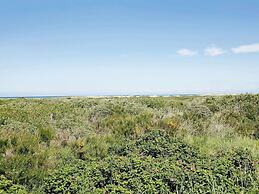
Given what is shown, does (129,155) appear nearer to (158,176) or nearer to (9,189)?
(158,176)

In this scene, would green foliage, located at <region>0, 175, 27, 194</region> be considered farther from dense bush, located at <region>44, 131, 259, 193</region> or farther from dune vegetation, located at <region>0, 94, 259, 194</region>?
dense bush, located at <region>44, 131, 259, 193</region>

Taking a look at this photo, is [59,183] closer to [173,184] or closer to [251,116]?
[173,184]

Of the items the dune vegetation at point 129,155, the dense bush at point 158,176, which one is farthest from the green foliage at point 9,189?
the dense bush at point 158,176

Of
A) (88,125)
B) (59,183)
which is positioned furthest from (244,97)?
(59,183)

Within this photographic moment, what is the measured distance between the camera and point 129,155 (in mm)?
7348

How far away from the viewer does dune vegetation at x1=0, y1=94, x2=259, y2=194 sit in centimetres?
565

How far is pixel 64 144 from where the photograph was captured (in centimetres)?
988

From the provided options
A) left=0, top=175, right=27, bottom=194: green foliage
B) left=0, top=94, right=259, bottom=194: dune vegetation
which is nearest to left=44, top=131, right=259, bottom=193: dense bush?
left=0, top=94, right=259, bottom=194: dune vegetation

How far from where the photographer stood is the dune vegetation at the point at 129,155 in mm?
5652

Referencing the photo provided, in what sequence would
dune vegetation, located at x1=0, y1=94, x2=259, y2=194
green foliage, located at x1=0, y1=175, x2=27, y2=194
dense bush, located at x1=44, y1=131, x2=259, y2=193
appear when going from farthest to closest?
dune vegetation, located at x1=0, y1=94, x2=259, y2=194 → dense bush, located at x1=44, y1=131, x2=259, y2=193 → green foliage, located at x1=0, y1=175, x2=27, y2=194

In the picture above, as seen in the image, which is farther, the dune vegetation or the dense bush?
the dune vegetation

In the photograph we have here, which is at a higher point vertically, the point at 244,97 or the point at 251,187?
the point at 244,97

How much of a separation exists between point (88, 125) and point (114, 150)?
4514 millimetres

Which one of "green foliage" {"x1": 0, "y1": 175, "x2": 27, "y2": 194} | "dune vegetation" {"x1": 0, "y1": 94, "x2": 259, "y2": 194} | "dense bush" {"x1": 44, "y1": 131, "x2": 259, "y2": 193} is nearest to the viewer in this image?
"green foliage" {"x1": 0, "y1": 175, "x2": 27, "y2": 194}
